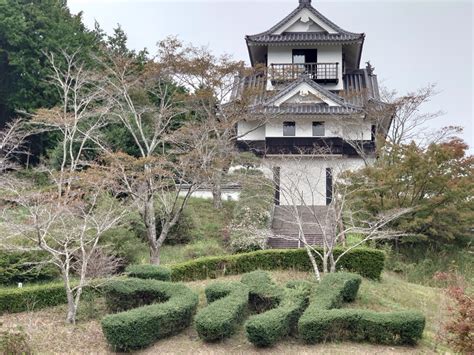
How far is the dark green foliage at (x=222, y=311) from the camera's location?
38.6 ft

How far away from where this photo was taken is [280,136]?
93.9ft

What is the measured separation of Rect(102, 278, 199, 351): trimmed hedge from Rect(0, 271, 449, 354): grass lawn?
322 mm

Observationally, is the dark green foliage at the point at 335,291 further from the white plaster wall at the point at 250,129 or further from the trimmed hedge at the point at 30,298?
the white plaster wall at the point at 250,129

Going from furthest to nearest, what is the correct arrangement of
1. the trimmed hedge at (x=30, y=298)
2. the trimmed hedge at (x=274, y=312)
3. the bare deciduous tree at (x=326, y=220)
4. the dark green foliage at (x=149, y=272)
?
the bare deciduous tree at (x=326, y=220)
the dark green foliage at (x=149, y=272)
the trimmed hedge at (x=30, y=298)
the trimmed hedge at (x=274, y=312)

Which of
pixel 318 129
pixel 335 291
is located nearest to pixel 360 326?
pixel 335 291

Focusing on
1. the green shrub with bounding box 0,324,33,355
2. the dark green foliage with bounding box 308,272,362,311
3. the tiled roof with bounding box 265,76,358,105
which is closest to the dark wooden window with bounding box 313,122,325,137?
the tiled roof with bounding box 265,76,358,105

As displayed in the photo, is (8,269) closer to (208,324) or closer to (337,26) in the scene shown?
(208,324)

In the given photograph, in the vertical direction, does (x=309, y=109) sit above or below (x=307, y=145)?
above

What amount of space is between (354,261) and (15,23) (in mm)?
23201

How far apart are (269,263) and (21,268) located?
777 centimetres

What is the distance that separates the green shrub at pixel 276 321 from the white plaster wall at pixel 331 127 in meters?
16.2

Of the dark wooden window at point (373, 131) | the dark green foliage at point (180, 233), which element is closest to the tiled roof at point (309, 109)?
the dark wooden window at point (373, 131)

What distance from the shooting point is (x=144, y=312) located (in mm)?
11906

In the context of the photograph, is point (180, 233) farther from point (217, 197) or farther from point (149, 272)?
point (149, 272)
